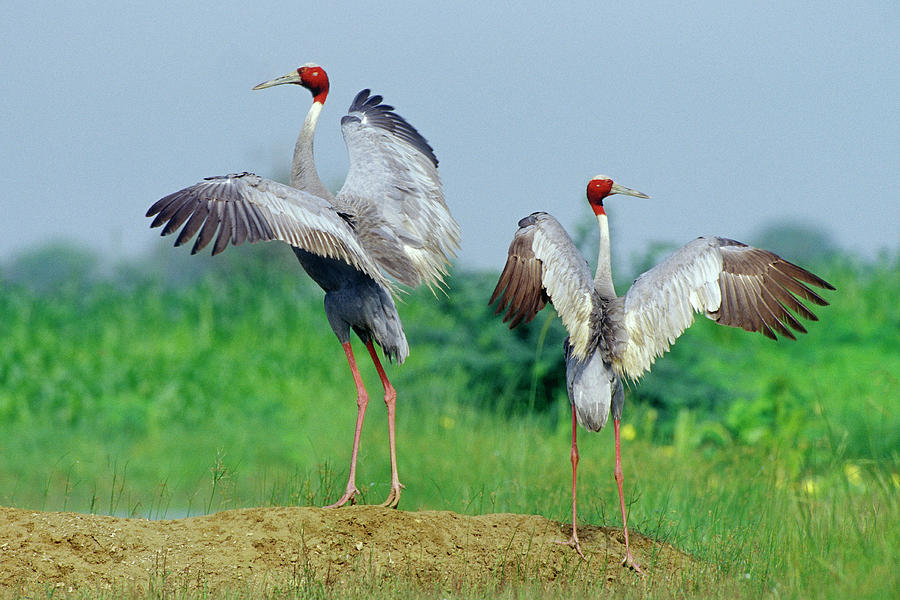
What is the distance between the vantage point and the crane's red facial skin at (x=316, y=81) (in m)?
7.12

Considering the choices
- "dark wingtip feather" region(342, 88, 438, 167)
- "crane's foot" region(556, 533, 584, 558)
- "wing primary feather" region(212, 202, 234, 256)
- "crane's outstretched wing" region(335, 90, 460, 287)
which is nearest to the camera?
"wing primary feather" region(212, 202, 234, 256)

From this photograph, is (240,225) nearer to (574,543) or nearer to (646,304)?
(646,304)

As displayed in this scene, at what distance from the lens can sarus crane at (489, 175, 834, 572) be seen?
5551mm

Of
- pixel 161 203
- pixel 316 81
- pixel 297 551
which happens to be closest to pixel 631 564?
pixel 297 551

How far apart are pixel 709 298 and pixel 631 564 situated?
5.16ft

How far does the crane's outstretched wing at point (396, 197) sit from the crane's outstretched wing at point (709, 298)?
1.51 meters

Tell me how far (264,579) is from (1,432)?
742 centimetres

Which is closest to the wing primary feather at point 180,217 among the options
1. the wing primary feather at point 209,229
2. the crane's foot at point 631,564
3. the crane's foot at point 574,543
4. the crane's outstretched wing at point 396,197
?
the wing primary feather at point 209,229

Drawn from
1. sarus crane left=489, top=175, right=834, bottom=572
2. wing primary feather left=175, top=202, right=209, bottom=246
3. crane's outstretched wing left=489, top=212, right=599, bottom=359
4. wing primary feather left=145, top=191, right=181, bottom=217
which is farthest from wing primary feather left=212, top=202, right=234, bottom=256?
sarus crane left=489, top=175, right=834, bottom=572

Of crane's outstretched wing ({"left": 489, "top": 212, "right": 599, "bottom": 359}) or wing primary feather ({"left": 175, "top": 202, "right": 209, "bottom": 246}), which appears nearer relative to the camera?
wing primary feather ({"left": 175, "top": 202, "right": 209, "bottom": 246})

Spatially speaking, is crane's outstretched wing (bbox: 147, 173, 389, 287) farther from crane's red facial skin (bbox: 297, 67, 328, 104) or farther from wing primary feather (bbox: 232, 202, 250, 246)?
crane's red facial skin (bbox: 297, 67, 328, 104)

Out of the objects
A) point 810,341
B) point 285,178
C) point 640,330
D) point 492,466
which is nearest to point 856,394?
point 810,341

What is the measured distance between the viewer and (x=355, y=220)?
645 centimetres

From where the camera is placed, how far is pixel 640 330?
5.60 meters
